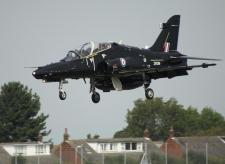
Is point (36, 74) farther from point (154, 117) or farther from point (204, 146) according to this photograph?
point (154, 117)

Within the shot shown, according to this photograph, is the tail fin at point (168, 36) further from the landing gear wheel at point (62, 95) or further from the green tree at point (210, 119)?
the green tree at point (210, 119)

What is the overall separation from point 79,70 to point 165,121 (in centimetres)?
9291

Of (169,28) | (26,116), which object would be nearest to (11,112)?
(26,116)

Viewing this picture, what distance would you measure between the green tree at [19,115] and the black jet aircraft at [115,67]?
196ft

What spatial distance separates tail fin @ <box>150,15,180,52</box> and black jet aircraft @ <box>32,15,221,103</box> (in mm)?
172

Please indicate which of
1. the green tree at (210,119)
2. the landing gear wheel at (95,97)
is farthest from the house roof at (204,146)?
the green tree at (210,119)

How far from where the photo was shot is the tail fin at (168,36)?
210ft

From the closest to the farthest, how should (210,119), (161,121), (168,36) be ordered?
(168,36)
(161,121)
(210,119)

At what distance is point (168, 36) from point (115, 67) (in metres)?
7.99

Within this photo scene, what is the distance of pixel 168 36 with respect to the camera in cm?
6488

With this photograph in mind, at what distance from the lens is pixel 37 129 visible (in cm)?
12406

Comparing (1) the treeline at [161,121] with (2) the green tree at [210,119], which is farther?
(2) the green tree at [210,119]

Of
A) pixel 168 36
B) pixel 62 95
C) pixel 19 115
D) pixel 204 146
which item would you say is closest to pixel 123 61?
pixel 62 95

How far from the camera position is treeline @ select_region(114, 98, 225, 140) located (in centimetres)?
14525
